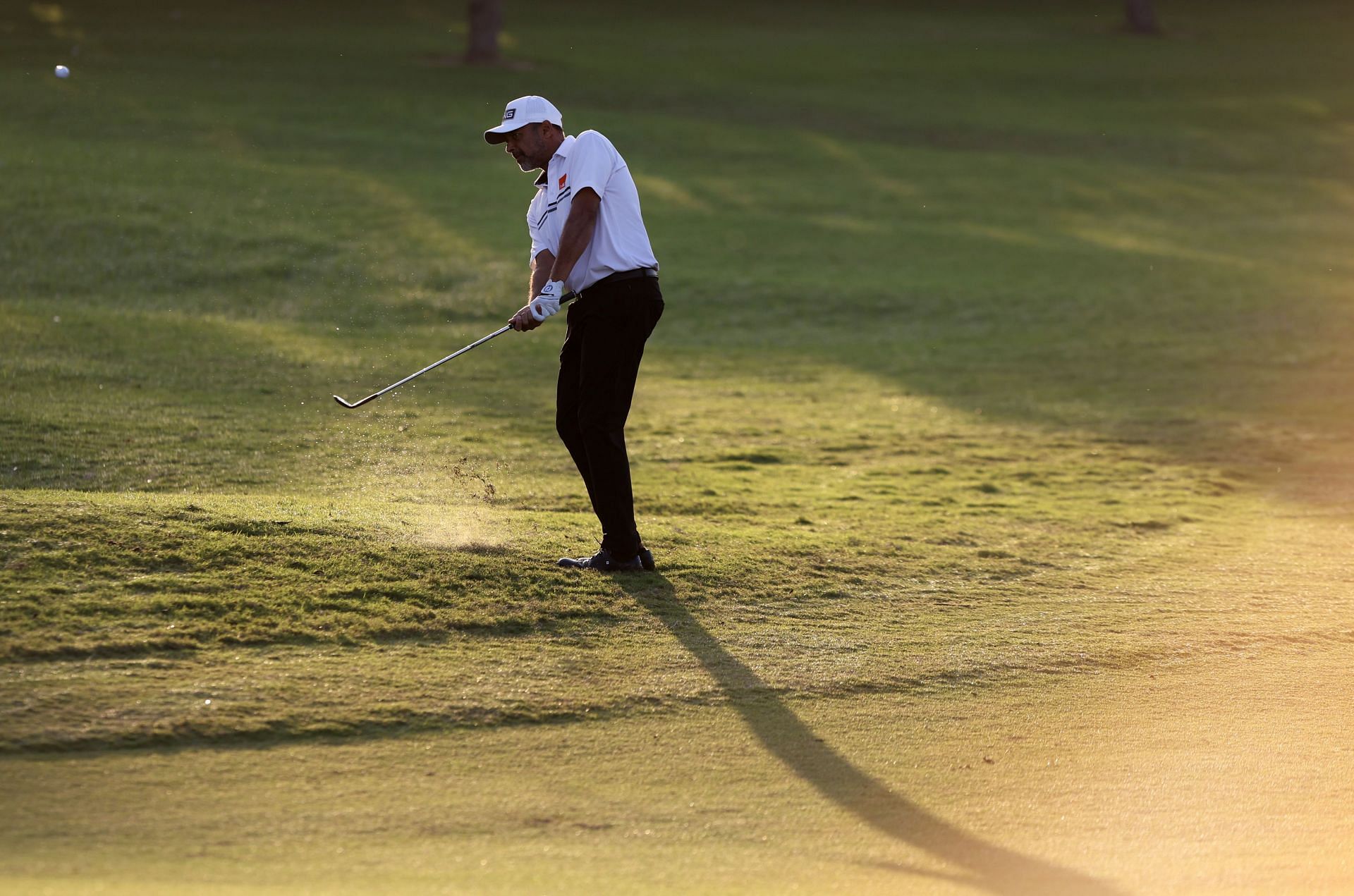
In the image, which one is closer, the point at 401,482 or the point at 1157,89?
the point at 401,482

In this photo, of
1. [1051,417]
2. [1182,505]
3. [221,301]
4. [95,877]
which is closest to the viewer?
[95,877]

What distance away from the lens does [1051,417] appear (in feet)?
40.6

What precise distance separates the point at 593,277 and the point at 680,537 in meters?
1.77

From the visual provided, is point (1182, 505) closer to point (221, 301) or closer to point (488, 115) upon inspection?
point (221, 301)

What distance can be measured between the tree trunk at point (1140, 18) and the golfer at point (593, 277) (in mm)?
44628

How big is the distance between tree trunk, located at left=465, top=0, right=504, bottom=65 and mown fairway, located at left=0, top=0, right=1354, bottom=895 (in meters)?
10.1

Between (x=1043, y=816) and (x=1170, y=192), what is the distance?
22.4 m

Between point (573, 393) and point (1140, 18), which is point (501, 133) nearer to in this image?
point (573, 393)

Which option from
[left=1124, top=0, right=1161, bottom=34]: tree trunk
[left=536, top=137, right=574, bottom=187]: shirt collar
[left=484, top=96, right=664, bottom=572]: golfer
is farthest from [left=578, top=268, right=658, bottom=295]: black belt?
[left=1124, top=0, right=1161, bottom=34]: tree trunk

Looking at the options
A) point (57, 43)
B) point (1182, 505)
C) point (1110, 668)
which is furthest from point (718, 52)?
point (1110, 668)

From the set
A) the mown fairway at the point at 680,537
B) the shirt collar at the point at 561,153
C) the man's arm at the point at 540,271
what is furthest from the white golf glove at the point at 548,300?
the mown fairway at the point at 680,537

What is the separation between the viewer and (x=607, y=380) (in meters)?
6.35

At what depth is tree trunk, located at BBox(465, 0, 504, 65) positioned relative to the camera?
3375 cm

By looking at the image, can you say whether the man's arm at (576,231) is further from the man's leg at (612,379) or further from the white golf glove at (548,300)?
the man's leg at (612,379)
